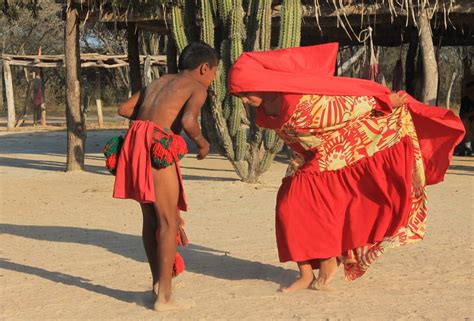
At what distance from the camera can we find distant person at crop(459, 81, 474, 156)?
15039mm

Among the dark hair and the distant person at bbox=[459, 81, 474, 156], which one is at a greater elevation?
the dark hair

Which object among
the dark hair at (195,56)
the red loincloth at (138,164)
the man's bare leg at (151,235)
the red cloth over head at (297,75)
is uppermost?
the dark hair at (195,56)

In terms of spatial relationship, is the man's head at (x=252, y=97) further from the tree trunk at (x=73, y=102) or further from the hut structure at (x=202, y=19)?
the tree trunk at (x=73, y=102)

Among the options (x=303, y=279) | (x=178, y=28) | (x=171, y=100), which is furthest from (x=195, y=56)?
(x=178, y=28)

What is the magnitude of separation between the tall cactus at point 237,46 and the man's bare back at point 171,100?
5.72 m

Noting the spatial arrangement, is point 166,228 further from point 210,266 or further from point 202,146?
point 210,266

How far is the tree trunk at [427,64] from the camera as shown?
12344 millimetres

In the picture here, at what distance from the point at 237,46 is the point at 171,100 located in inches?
230

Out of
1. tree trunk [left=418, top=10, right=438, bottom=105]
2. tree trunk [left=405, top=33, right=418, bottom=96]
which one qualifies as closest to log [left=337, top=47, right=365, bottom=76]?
tree trunk [left=405, top=33, right=418, bottom=96]

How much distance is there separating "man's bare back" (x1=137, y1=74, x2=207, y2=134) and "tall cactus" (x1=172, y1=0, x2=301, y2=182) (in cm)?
572

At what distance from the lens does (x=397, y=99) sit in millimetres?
5324

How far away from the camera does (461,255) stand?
634 cm

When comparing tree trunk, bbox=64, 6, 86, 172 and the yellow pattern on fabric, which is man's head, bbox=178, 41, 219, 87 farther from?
tree trunk, bbox=64, 6, 86, 172

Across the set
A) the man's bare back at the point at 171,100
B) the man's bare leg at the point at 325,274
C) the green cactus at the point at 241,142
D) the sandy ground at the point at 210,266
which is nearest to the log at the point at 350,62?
the green cactus at the point at 241,142
